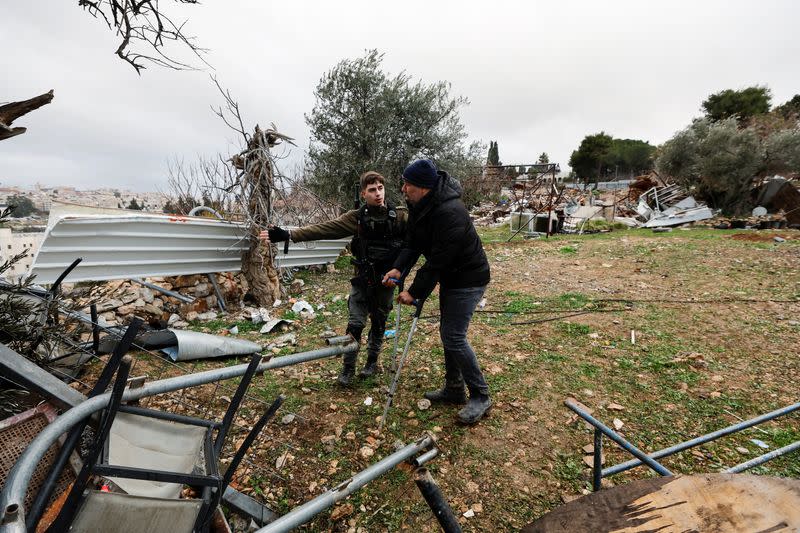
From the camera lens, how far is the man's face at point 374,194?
3.25 metres

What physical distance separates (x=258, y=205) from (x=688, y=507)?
5.51 metres

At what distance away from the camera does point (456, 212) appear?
2633 mm

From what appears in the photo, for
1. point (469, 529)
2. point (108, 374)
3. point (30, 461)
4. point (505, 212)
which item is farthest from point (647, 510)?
point (505, 212)

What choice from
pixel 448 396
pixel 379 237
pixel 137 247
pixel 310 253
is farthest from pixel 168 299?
pixel 448 396

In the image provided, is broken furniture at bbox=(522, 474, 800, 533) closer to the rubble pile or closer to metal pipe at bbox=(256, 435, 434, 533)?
metal pipe at bbox=(256, 435, 434, 533)

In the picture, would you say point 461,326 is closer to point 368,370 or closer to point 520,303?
point 368,370

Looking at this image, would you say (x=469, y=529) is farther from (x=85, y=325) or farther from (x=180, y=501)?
(x=85, y=325)

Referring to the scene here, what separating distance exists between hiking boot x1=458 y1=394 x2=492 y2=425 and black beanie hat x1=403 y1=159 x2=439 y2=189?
1.75 meters

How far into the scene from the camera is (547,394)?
11.0 feet

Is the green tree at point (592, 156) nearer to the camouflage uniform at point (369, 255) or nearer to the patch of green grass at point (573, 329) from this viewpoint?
the patch of green grass at point (573, 329)

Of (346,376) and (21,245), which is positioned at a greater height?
(21,245)

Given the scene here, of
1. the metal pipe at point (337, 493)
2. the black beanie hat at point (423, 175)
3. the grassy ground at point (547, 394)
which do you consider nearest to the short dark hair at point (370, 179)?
the black beanie hat at point (423, 175)

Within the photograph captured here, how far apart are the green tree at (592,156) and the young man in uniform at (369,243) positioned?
39.6 m

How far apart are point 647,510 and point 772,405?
304 cm
